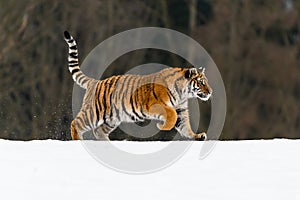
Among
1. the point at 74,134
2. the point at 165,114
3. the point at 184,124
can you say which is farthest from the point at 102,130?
the point at 165,114

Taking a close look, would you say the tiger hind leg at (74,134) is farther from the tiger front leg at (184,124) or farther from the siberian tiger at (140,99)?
the tiger front leg at (184,124)

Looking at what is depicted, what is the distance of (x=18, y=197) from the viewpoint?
5.89m

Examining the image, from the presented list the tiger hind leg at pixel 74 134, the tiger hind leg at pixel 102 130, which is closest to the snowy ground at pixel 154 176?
the tiger hind leg at pixel 74 134

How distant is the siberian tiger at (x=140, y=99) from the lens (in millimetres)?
9609

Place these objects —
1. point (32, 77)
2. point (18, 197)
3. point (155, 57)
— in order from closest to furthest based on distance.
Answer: point (18, 197), point (32, 77), point (155, 57)

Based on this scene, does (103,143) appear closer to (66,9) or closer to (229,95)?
(66,9)

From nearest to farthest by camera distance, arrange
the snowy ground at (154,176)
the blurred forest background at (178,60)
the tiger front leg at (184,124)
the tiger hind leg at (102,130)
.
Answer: the snowy ground at (154,176), the tiger front leg at (184,124), the tiger hind leg at (102,130), the blurred forest background at (178,60)

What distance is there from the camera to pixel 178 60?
2805 centimetres

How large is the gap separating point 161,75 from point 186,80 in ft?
1.06

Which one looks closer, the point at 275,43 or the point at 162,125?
the point at 162,125

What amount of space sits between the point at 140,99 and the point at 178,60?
1831cm

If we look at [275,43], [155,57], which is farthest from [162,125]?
[275,43]

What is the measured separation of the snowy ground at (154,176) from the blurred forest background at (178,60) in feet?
51.9

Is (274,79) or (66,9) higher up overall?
(66,9)
